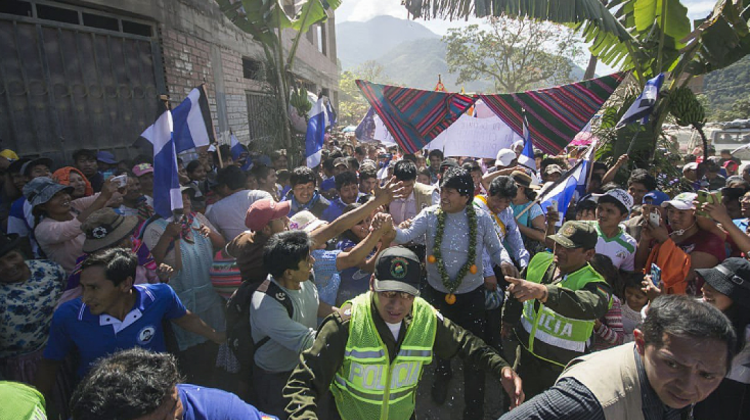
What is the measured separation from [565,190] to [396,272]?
3.07 meters

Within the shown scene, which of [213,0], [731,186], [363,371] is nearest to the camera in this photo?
[363,371]

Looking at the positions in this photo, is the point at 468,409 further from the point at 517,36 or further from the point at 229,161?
the point at 517,36

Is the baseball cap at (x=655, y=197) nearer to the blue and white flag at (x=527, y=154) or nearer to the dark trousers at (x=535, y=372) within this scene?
the blue and white flag at (x=527, y=154)

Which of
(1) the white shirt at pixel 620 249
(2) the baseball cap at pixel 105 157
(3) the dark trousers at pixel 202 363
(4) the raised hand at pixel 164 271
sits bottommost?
(3) the dark trousers at pixel 202 363

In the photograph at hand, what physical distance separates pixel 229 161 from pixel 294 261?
16.3ft

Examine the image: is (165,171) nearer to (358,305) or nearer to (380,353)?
(358,305)

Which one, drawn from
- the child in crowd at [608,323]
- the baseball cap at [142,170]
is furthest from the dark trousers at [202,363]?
the child in crowd at [608,323]

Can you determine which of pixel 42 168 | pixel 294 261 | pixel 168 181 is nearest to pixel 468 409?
pixel 294 261

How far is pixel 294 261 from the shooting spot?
220cm

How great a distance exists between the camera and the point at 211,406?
1.50m

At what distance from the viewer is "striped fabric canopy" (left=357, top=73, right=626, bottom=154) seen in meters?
5.96

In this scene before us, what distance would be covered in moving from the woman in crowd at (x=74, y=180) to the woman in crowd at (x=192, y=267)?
4.67ft

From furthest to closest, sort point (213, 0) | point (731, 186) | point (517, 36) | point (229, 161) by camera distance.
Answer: point (517, 36) → point (213, 0) → point (229, 161) → point (731, 186)

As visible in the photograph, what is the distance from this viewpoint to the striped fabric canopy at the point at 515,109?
596 centimetres
